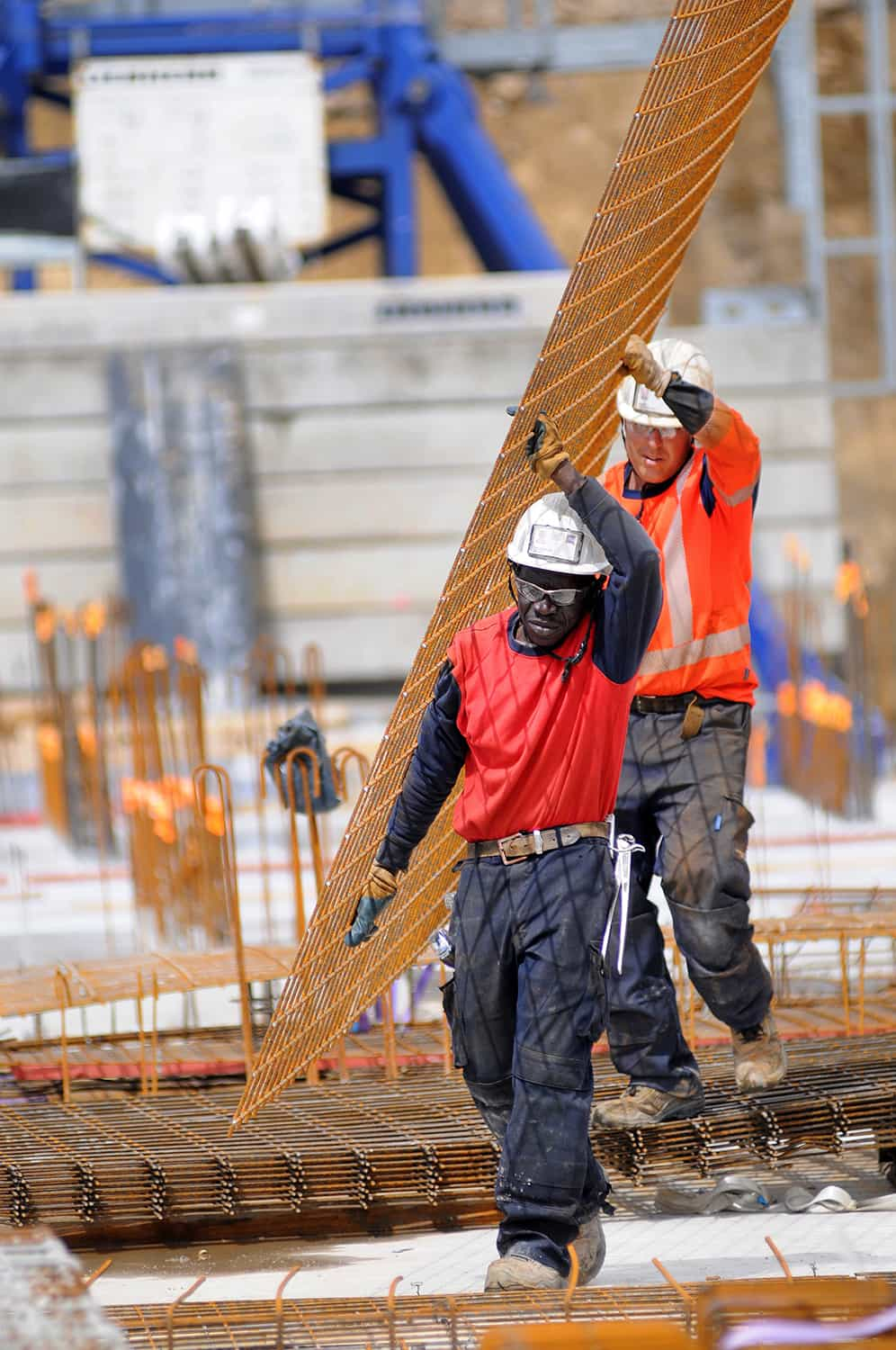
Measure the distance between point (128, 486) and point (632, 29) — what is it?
784 cm

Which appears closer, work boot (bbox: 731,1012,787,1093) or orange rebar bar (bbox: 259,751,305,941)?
work boot (bbox: 731,1012,787,1093)

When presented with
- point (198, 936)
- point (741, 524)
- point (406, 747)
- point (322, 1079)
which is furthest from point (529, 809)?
point (198, 936)

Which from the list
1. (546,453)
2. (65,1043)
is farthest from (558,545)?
(65,1043)

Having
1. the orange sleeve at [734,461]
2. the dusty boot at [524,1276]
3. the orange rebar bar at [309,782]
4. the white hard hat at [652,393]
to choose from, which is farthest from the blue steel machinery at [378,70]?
the dusty boot at [524,1276]

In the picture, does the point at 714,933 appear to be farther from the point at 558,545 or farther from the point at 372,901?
the point at 558,545

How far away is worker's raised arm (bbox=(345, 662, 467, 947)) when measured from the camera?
4781 millimetres

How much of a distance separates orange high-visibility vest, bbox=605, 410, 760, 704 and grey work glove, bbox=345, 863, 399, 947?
1043mm

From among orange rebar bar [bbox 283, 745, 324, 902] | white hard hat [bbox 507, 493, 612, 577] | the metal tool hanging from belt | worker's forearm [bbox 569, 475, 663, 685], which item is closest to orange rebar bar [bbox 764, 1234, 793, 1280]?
the metal tool hanging from belt

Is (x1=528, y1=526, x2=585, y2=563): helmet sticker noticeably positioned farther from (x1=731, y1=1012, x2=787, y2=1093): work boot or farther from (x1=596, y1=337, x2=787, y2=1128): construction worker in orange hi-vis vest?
(x1=731, y1=1012, x2=787, y2=1093): work boot

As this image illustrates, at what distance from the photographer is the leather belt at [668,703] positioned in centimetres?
546

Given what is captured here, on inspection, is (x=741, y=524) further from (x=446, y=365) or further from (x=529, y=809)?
(x=446, y=365)

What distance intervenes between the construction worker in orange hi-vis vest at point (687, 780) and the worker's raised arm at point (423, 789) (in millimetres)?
791

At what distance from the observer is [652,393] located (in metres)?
5.35

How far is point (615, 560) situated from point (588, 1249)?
160cm
